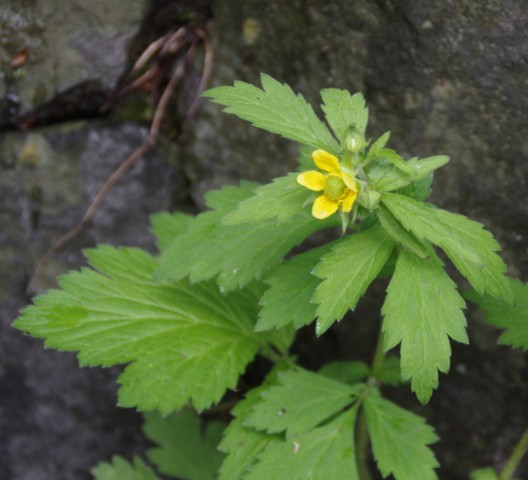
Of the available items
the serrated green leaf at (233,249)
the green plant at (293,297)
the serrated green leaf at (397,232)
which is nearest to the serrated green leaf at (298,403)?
the green plant at (293,297)

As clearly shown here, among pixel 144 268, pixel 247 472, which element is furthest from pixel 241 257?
pixel 247 472

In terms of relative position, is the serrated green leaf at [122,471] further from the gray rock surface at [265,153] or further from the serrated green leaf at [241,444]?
the serrated green leaf at [241,444]

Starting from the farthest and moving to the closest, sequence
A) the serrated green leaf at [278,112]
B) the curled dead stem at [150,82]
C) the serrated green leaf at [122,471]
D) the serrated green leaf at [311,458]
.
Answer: the curled dead stem at [150,82], the serrated green leaf at [122,471], the serrated green leaf at [311,458], the serrated green leaf at [278,112]

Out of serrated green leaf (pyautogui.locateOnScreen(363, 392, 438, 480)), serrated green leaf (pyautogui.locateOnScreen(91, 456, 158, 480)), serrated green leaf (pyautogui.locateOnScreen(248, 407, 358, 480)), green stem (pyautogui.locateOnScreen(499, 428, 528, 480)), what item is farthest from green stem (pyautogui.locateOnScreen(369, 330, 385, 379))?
serrated green leaf (pyautogui.locateOnScreen(91, 456, 158, 480))

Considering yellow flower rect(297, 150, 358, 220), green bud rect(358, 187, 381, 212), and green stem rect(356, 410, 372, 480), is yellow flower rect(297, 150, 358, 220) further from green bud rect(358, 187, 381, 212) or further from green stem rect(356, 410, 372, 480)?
green stem rect(356, 410, 372, 480)

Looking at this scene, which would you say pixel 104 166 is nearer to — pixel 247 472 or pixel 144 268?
pixel 144 268

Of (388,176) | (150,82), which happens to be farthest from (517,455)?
(150,82)
